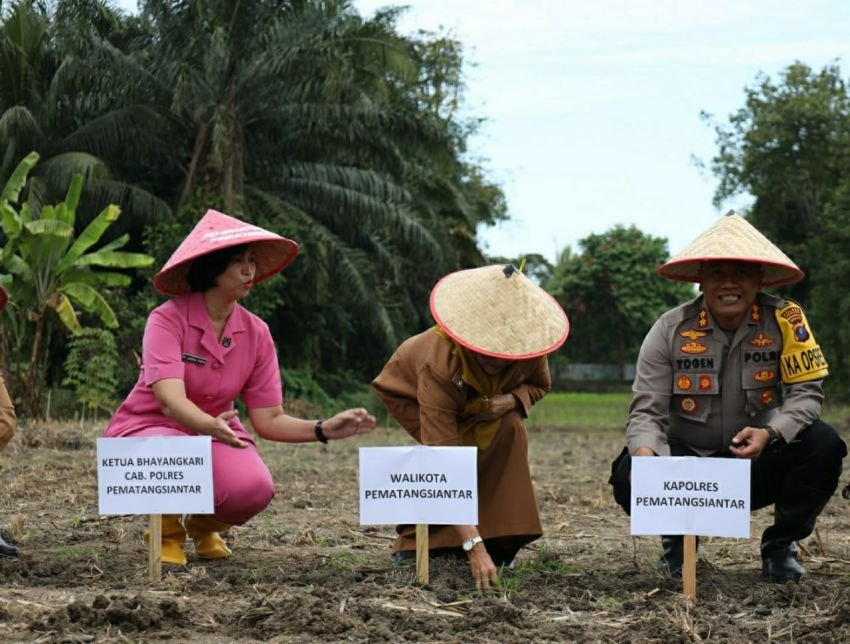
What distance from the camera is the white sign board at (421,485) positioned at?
13.5ft

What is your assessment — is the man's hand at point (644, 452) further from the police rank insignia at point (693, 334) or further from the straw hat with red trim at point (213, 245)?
the straw hat with red trim at point (213, 245)

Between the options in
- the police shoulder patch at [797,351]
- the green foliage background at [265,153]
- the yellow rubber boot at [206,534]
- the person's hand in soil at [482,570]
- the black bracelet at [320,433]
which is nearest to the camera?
the person's hand in soil at [482,570]

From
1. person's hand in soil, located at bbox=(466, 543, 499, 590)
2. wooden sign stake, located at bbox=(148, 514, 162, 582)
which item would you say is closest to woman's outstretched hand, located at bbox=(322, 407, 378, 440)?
person's hand in soil, located at bbox=(466, 543, 499, 590)

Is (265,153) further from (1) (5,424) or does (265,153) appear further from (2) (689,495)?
(2) (689,495)

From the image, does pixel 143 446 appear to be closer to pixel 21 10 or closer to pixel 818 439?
pixel 818 439

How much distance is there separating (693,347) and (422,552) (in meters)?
1.24

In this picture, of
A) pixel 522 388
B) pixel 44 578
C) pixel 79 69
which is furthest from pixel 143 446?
pixel 79 69

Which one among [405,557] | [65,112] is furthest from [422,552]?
[65,112]

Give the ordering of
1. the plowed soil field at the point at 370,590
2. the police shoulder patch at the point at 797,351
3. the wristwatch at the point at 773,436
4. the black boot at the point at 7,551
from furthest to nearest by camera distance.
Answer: the black boot at the point at 7,551
the police shoulder patch at the point at 797,351
the wristwatch at the point at 773,436
the plowed soil field at the point at 370,590

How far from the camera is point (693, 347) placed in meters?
4.52

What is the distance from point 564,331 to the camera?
4234 millimetres

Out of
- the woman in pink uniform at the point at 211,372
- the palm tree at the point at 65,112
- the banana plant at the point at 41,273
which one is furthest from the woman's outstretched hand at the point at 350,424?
the palm tree at the point at 65,112

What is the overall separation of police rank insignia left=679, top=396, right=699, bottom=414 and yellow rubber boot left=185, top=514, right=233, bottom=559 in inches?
69.5

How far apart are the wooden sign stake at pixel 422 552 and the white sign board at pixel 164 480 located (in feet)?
2.30
